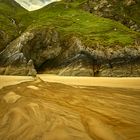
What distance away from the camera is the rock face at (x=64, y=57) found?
45781 millimetres

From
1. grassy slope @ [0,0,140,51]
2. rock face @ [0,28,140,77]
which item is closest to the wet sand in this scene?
rock face @ [0,28,140,77]

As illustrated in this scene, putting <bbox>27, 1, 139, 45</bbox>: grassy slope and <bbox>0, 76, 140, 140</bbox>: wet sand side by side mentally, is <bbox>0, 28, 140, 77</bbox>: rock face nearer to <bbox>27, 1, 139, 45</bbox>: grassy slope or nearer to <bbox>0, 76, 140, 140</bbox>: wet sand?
<bbox>27, 1, 139, 45</bbox>: grassy slope

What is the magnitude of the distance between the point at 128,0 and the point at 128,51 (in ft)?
198

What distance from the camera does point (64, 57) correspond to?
50781mm

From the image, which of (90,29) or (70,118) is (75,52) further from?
(70,118)

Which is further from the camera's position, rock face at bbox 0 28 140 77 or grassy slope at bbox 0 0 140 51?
grassy slope at bbox 0 0 140 51

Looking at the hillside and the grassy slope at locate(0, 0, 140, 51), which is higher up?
the grassy slope at locate(0, 0, 140, 51)

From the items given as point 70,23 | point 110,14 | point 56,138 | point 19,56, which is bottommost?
point 56,138

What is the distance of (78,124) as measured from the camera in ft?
36.6

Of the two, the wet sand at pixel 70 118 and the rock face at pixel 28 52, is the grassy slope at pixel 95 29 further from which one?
the wet sand at pixel 70 118

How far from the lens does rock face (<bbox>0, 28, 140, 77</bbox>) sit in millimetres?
45781

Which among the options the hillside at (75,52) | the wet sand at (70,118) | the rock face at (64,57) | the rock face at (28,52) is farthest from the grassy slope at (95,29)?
the wet sand at (70,118)

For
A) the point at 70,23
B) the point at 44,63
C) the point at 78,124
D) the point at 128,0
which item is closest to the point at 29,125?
the point at 78,124

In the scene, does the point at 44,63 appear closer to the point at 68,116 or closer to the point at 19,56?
the point at 19,56
